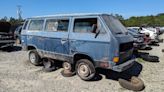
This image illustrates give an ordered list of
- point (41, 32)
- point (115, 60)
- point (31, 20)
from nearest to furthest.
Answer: point (115, 60) < point (41, 32) < point (31, 20)

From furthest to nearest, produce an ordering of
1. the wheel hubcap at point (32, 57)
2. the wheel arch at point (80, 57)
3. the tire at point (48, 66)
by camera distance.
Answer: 1. the wheel hubcap at point (32, 57)
2. the tire at point (48, 66)
3. the wheel arch at point (80, 57)

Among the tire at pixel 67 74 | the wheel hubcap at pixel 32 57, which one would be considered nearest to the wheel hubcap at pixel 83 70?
the tire at pixel 67 74

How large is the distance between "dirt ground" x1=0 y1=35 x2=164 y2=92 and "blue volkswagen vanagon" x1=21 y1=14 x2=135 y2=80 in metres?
0.52

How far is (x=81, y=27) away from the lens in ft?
24.5

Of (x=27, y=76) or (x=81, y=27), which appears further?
(x=27, y=76)

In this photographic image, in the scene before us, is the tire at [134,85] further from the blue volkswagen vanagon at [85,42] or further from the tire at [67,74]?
the tire at [67,74]

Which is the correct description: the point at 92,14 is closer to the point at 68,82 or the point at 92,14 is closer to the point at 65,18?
the point at 65,18

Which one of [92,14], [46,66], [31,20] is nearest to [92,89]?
[92,14]

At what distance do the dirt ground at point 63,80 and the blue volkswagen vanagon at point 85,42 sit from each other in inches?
20.6

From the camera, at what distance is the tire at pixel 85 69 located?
23.6ft

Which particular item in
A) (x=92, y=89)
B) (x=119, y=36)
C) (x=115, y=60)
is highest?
(x=119, y=36)

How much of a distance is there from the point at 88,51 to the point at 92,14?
50.0 inches

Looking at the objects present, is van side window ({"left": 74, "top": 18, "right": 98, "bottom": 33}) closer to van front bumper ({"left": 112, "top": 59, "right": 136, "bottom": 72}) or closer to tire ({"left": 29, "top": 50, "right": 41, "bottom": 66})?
van front bumper ({"left": 112, "top": 59, "right": 136, "bottom": 72})

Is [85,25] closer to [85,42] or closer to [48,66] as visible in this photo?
[85,42]
